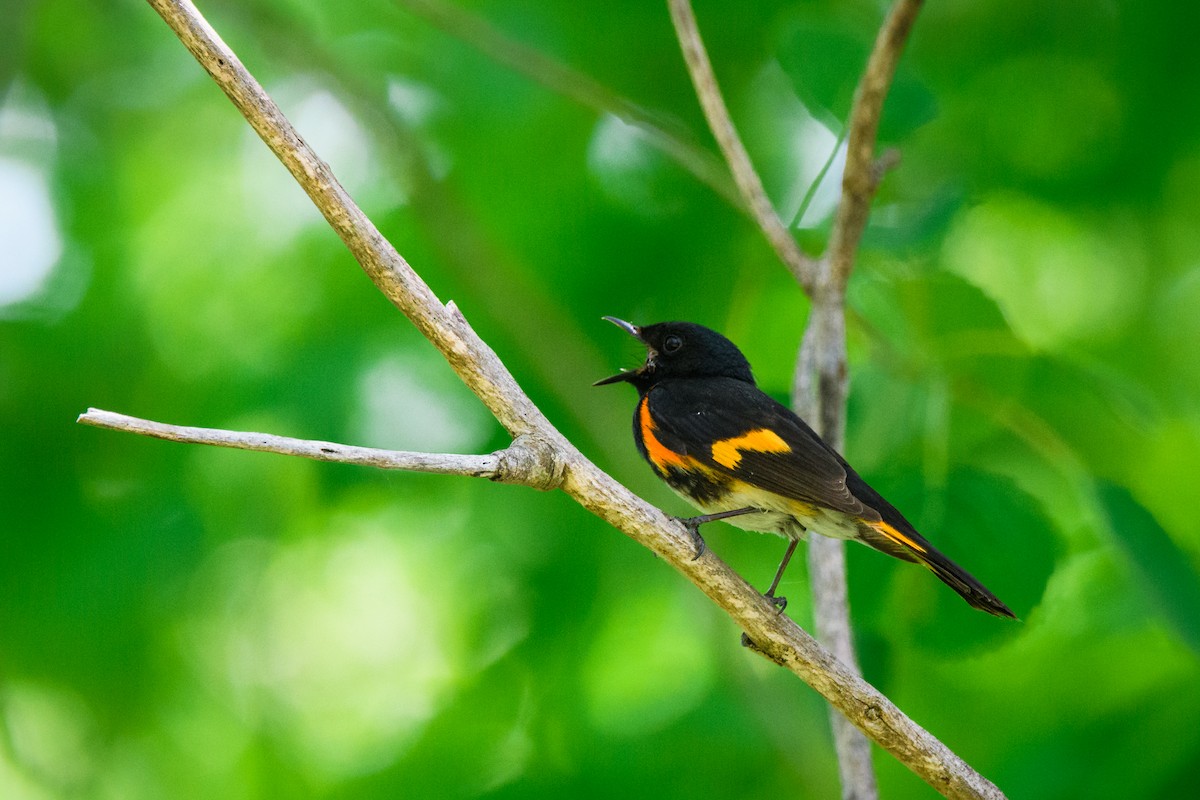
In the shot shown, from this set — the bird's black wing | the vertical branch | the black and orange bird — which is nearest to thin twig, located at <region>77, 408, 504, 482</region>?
the black and orange bird

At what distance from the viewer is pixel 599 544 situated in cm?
335

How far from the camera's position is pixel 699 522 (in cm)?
215

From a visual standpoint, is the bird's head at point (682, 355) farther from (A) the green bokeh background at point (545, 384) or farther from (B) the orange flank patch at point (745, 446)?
(B) the orange flank patch at point (745, 446)

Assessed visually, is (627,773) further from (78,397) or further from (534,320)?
(78,397)

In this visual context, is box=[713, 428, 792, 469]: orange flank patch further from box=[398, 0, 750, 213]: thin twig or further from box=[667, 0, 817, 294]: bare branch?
box=[398, 0, 750, 213]: thin twig

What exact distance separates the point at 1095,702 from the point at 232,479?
8.71 ft

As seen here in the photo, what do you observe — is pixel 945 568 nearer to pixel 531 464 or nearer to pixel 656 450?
pixel 656 450

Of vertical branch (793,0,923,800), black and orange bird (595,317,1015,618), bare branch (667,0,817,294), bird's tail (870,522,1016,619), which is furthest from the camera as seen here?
bare branch (667,0,817,294)

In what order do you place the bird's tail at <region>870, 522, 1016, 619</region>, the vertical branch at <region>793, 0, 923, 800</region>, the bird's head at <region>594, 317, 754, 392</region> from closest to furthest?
1. the bird's tail at <region>870, 522, 1016, 619</region>
2. the vertical branch at <region>793, 0, 923, 800</region>
3. the bird's head at <region>594, 317, 754, 392</region>

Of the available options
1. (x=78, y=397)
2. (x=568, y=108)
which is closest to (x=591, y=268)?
(x=568, y=108)

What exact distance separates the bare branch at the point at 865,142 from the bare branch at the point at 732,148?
83 mm

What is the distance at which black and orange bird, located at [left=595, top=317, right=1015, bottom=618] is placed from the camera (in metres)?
2.11

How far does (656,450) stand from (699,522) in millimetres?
346

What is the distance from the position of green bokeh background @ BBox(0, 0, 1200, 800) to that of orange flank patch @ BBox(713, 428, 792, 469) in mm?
442
